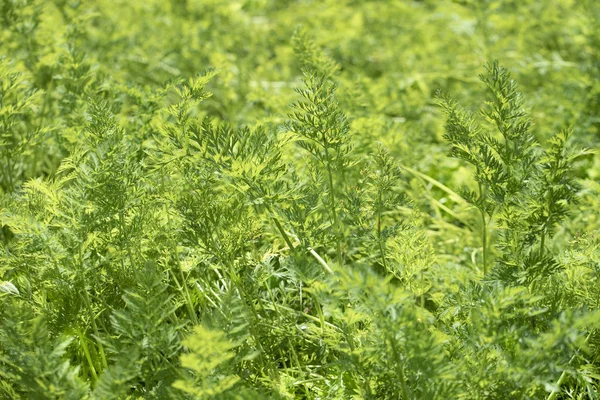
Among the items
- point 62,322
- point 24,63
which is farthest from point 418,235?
point 24,63

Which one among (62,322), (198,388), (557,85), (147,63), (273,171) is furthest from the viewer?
(147,63)

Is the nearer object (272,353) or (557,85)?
(272,353)

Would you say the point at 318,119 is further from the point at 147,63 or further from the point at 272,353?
the point at 147,63

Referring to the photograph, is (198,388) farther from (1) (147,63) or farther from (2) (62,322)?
(1) (147,63)

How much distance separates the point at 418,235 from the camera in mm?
1610

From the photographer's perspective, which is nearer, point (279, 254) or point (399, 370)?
point (399, 370)

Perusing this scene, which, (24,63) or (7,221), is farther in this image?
(24,63)

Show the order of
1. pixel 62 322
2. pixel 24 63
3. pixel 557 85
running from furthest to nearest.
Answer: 1. pixel 557 85
2. pixel 24 63
3. pixel 62 322

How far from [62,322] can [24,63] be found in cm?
133

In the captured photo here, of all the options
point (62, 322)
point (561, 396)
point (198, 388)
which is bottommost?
point (561, 396)

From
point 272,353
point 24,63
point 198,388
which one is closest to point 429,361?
point 198,388

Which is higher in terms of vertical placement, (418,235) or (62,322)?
(418,235)

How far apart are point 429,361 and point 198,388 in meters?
0.44

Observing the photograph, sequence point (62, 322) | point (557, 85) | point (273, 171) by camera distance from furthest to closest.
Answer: point (557, 85) < point (62, 322) < point (273, 171)
